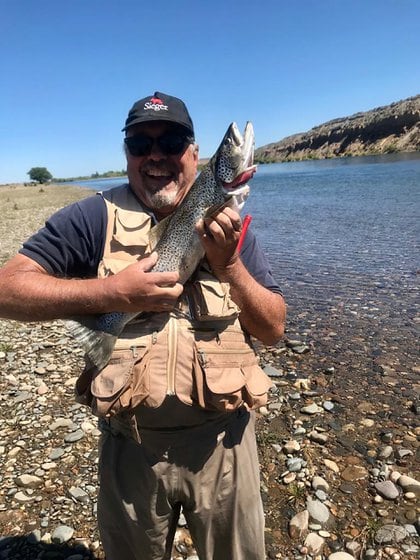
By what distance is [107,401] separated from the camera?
2602 millimetres

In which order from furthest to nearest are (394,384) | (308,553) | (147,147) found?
(394,384) < (308,553) < (147,147)

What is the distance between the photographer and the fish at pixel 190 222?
9.11 feet

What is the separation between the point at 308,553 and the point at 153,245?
121 inches

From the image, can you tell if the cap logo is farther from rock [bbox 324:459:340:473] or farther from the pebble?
the pebble

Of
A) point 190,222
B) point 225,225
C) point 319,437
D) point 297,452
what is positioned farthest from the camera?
point 319,437

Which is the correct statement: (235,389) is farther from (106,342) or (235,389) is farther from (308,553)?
(308,553)

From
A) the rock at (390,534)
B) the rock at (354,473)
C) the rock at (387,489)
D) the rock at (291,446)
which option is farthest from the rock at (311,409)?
the rock at (390,534)

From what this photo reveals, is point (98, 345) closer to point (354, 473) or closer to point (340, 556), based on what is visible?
point (340, 556)

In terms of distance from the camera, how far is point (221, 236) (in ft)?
8.60

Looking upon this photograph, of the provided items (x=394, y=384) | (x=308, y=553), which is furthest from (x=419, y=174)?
(x=308, y=553)

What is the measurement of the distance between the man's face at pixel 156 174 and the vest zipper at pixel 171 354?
807 mm

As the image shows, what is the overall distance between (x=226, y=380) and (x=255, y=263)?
0.84m

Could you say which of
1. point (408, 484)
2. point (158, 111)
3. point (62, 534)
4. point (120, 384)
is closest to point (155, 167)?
point (158, 111)

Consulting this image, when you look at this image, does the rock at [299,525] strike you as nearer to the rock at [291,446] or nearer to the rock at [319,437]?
the rock at [291,446]
